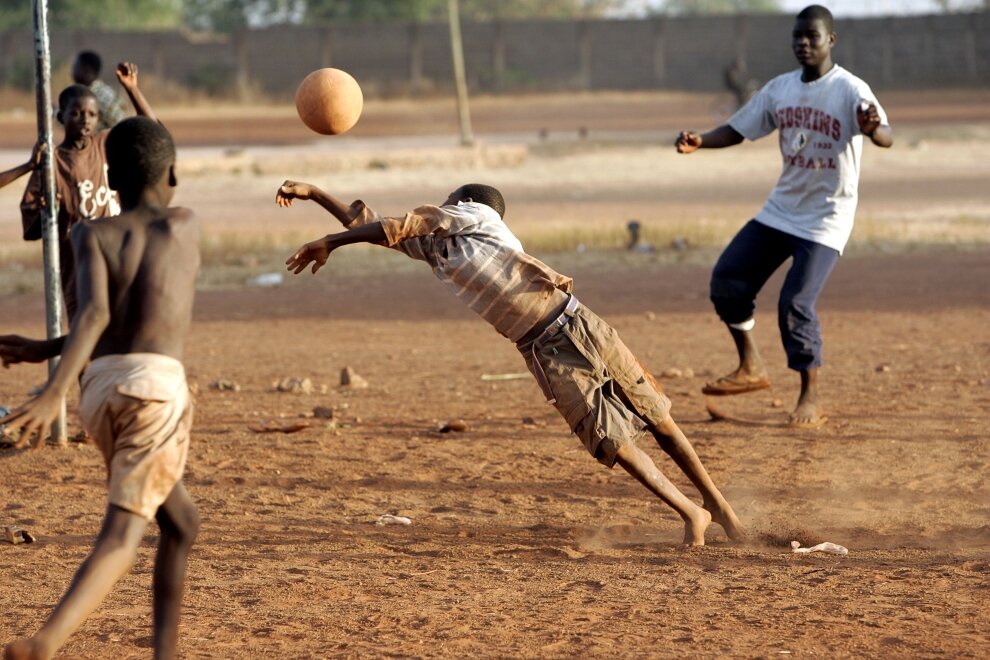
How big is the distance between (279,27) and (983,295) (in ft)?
110

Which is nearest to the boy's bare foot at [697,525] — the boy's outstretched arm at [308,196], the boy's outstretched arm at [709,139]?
the boy's outstretched arm at [308,196]

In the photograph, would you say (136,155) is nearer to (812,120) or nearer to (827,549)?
(827,549)

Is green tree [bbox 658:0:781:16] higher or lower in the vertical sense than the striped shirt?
higher

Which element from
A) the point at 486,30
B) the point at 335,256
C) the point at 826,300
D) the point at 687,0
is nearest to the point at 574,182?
the point at 335,256

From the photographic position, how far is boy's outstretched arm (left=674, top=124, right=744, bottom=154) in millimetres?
7074

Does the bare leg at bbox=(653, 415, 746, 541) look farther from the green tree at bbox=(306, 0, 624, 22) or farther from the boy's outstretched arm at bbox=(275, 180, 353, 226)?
the green tree at bbox=(306, 0, 624, 22)

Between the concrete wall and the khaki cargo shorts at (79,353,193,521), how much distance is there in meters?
38.3

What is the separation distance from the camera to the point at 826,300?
470 inches

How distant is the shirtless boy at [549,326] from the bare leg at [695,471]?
0.04 metres

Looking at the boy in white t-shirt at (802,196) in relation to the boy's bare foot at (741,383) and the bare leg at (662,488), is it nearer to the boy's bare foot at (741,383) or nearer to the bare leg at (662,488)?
the boy's bare foot at (741,383)

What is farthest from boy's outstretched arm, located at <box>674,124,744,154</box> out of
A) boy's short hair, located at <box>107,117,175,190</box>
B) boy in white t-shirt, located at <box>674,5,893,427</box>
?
boy's short hair, located at <box>107,117,175,190</box>

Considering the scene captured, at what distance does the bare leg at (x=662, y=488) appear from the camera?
16.9 feet

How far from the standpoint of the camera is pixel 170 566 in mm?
3859

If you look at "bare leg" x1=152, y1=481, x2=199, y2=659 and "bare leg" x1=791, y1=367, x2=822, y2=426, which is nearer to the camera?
"bare leg" x1=152, y1=481, x2=199, y2=659
